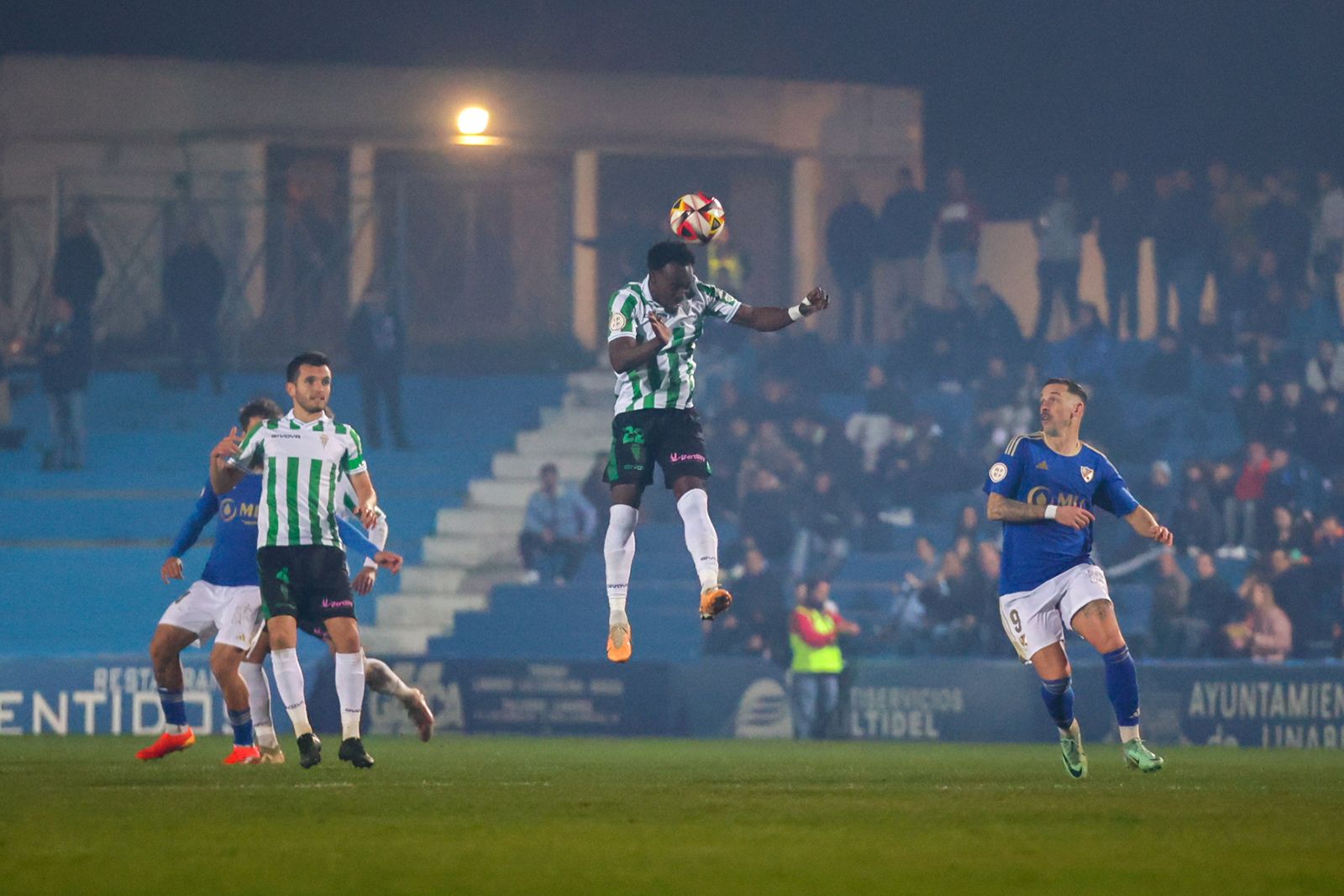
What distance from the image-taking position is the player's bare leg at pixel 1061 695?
1084cm

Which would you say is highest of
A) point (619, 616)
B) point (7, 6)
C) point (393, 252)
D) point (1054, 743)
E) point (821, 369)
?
point (7, 6)

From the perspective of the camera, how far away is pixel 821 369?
2561cm

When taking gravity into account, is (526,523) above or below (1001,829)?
above

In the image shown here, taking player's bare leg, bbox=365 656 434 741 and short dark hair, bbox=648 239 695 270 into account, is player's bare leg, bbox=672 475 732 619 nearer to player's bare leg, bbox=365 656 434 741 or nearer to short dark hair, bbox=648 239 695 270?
short dark hair, bbox=648 239 695 270

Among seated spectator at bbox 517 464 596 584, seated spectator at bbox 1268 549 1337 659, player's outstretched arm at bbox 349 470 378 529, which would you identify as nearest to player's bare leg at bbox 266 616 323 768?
player's outstretched arm at bbox 349 470 378 529

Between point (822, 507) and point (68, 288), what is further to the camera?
point (68, 288)

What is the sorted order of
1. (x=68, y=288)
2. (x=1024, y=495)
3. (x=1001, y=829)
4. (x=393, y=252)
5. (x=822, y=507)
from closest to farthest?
(x=1001, y=829), (x=1024, y=495), (x=822, y=507), (x=68, y=288), (x=393, y=252)

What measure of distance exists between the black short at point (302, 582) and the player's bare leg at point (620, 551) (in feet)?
4.91

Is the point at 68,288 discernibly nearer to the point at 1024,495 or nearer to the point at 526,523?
the point at 526,523

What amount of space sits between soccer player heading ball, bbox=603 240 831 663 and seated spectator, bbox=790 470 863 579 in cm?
1061

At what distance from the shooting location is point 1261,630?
20.0 metres

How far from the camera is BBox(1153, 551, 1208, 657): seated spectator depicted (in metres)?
20.3

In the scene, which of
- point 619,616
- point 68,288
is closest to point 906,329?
point 68,288

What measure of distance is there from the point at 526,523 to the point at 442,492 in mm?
2391
